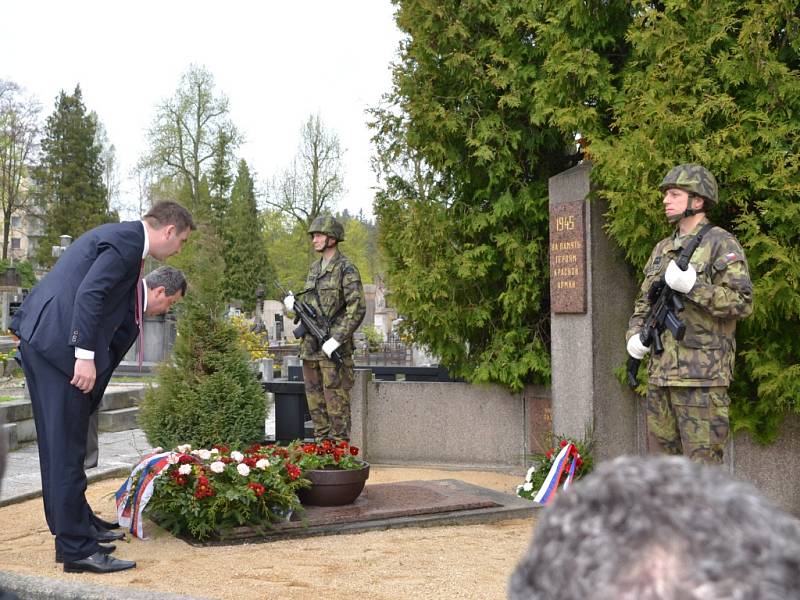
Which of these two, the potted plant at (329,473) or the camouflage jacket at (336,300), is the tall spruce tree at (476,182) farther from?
the potted plant at (329,473)

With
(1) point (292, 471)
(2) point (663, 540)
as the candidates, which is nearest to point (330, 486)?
(1) point (292, 471)

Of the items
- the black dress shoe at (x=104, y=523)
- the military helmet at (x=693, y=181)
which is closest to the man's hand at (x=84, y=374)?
the black dress shoe at (x=104, y=523)

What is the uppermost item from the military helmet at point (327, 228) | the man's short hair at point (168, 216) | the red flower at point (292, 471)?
the military helmet at point (327, 228)

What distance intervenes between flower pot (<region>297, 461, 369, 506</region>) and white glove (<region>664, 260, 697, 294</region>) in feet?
7.74

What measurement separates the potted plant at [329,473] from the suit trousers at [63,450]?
1603 mm

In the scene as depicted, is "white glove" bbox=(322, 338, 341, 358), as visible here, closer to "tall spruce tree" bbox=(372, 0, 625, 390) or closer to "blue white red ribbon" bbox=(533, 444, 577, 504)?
"tall spruce tree" bbox=(372, 0, 625, 390)

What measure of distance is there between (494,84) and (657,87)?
6.50 ft

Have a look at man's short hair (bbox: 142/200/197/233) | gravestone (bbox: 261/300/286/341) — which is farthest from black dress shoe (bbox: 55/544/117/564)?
gravestone (bbox: 261/300/286/341)

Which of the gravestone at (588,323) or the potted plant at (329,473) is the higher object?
the gravestone at (588,323)

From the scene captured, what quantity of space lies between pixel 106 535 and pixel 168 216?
6.43ft

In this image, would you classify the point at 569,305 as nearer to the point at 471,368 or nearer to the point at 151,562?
the point at 471,368

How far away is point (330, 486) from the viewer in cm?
568

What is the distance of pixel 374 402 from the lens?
8.77m

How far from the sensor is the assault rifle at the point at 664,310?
525 cm
